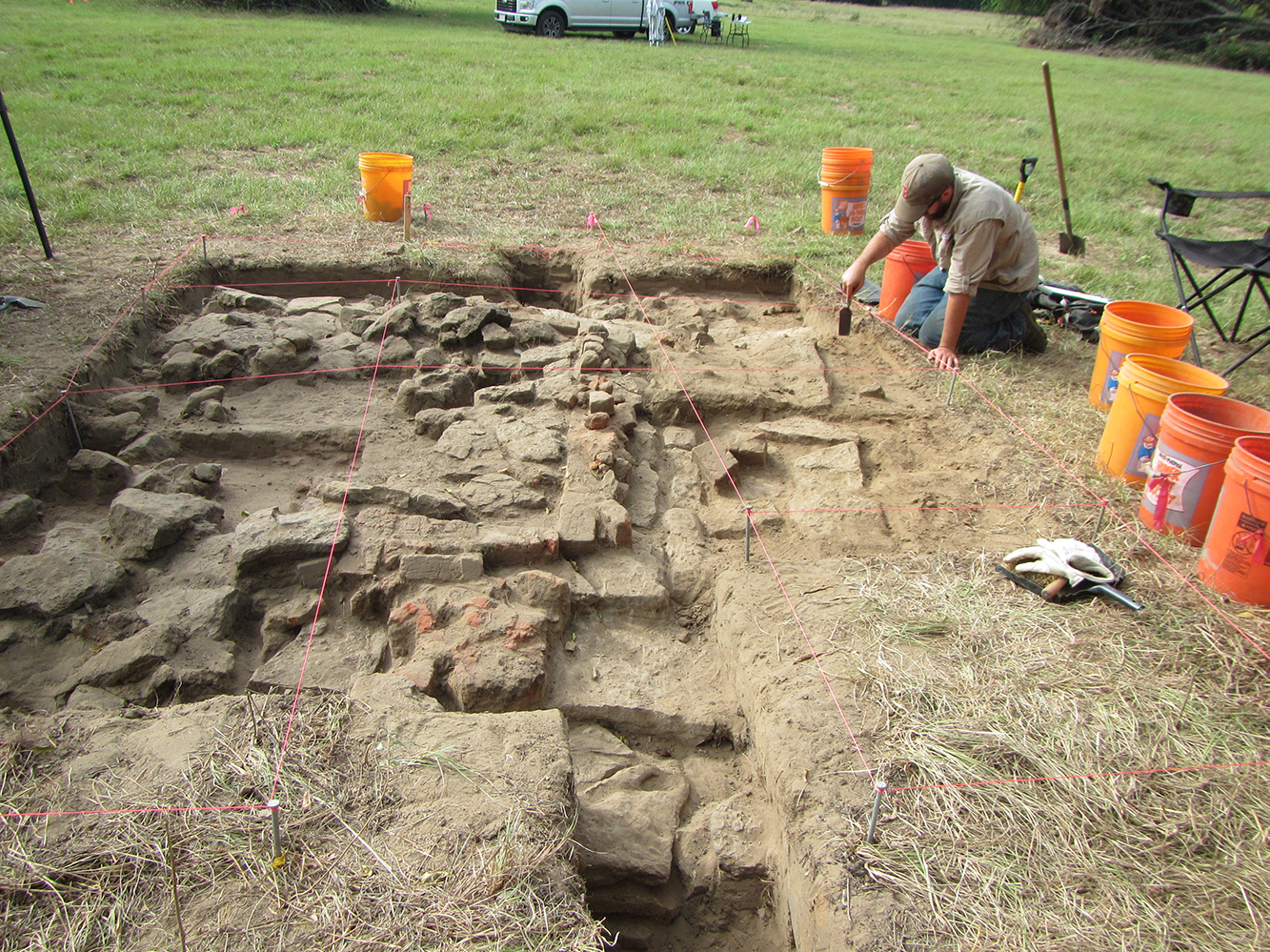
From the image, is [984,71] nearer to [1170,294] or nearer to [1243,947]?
[1170,294]

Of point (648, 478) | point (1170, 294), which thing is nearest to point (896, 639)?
point (648, 478)

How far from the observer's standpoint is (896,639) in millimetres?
2729

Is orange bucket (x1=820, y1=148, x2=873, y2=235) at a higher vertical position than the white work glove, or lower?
higher

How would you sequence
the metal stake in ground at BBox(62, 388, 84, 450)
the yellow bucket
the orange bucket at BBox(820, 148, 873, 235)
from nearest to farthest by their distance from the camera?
the metal stake in ground at BBox(62, 388, 84, 450), the yellow bucket, the orange bucket at BBox(820, 148, 873, 235)

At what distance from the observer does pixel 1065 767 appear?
2.24 m

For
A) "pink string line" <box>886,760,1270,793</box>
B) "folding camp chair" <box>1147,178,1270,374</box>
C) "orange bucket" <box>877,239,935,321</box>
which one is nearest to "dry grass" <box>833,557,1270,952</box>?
"pink string line" <box>886,760,1270,793</box>

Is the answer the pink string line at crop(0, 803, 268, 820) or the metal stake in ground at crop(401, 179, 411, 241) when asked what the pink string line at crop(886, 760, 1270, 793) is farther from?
the metal stake in ground at crop(401, 179, 411, 241)

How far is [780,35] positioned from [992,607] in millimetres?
20621

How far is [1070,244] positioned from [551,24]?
41.9 feet

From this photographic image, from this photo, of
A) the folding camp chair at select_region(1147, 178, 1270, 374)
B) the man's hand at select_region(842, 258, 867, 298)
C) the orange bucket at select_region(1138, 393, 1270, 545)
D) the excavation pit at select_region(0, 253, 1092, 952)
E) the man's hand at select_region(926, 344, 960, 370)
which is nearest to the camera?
the excavation pit at select_region(0, 253, 1092, 952)

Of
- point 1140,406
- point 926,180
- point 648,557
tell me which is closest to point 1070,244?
point 926,180

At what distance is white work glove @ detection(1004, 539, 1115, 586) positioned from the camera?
2.97 meters

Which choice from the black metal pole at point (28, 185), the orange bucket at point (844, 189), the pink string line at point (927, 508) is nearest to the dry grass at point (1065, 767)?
the pink string line at point (927, 508)

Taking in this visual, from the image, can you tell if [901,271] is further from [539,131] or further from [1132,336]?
[539,131]
